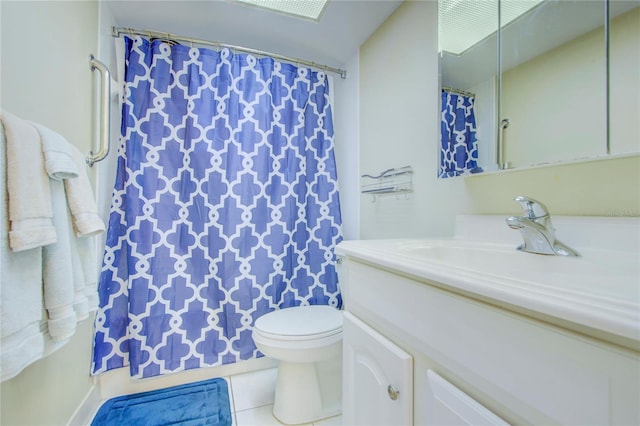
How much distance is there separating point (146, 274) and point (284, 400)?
949 mm

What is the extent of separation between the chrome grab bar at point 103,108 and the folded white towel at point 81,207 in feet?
1.09

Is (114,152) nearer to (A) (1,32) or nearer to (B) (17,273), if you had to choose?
(A) (1,32)

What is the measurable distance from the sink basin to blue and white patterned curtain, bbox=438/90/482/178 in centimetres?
32

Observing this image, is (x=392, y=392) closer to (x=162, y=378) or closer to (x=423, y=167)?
(x=423, y=167)

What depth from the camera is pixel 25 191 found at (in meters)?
0.66

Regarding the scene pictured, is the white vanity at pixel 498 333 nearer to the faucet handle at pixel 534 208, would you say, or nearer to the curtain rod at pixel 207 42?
the faucet handle at pixel 534 208

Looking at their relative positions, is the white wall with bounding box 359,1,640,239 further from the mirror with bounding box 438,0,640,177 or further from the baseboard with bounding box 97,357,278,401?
the baseboard with bounding box 97,357,278,401

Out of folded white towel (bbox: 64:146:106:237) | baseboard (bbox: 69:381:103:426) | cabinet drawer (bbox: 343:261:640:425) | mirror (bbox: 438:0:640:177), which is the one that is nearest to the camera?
cabinet drawer (bbox: 343:261:640:425)

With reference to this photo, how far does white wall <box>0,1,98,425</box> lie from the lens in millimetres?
787

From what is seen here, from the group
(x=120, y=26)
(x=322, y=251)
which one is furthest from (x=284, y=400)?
(x=120, y=26)

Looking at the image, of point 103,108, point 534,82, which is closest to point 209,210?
point 103,108

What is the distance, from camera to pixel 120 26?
1564 millimetres

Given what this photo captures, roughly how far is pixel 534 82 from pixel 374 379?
1.03m

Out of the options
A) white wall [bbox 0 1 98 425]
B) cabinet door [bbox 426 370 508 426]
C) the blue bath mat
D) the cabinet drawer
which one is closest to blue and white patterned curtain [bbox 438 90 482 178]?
the cabinet drawer
